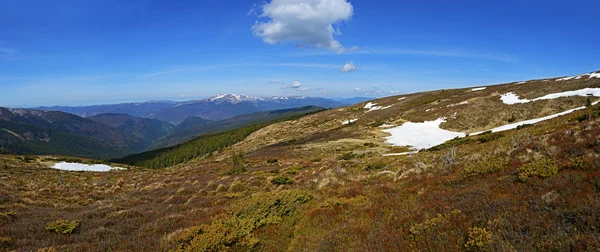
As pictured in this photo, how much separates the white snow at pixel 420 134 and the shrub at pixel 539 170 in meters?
28.8

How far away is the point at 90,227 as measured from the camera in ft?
34.9

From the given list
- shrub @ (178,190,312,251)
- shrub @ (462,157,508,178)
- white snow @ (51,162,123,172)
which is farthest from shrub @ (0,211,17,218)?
white snow @ (51,162,123,172)

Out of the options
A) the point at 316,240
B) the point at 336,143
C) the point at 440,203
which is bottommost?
the point at 336,143

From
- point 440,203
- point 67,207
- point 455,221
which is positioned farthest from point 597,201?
point 67,207

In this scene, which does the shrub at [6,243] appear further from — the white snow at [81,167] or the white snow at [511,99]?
the white snow at [81,167]

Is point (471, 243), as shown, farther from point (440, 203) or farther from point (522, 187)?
point (522, 187)

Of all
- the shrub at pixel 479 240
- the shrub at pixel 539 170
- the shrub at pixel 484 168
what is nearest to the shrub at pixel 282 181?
the shrub at pixel 484 168

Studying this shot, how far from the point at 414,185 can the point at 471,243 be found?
615 cm

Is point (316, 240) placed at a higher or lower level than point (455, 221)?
lower

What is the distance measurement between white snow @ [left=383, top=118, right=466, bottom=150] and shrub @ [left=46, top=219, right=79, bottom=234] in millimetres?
35816

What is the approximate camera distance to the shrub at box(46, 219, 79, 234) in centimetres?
985

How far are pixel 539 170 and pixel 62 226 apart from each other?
16526 millimetres

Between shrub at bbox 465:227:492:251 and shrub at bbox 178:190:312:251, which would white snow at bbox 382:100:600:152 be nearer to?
shrub at bbox 178:190:312:251

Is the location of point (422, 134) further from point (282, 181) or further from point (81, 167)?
point (81, 167)
